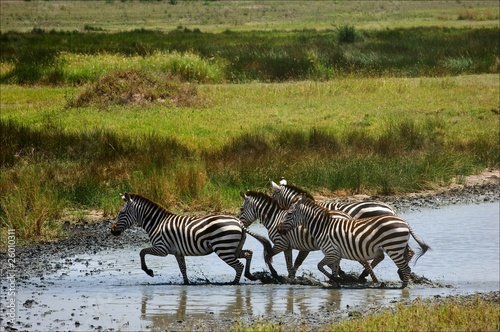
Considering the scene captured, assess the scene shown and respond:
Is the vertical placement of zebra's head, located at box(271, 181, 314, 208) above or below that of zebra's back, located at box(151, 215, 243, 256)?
above

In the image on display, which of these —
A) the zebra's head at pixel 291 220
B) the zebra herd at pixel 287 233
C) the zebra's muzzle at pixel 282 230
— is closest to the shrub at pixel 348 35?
the zebra herd at pixel 287 233

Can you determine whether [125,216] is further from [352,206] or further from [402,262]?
[402,262]

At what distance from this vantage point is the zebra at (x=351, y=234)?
11.9 m

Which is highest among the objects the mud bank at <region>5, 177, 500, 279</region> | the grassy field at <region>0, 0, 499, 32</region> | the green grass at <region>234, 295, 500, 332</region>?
the grassy field at <region>0, 0, 499, 32</region>

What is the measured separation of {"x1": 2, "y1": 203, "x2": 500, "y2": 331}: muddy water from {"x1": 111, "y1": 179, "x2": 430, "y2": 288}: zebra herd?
0.39 m

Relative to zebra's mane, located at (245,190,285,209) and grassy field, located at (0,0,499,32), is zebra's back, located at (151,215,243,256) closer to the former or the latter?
zebra's mane, located at (245,190,285,209)

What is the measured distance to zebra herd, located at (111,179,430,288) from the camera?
12.0 m

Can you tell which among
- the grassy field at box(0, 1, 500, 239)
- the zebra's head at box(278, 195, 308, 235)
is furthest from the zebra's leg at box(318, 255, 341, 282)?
the grassy field at box(0, 1, 500, 239)

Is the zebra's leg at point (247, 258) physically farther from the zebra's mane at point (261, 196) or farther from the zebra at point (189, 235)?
the zebra's mane at point (261, 196)

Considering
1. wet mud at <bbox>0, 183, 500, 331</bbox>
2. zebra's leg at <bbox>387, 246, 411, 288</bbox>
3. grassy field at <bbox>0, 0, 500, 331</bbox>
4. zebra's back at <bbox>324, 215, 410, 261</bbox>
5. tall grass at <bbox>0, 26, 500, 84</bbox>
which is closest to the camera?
wet mud at <bbox>0, 183, 500, 331</bbox>

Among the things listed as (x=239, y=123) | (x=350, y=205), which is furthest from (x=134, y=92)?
(x=350, y=205)

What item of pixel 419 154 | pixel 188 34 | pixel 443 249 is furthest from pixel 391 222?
pixel 188 34

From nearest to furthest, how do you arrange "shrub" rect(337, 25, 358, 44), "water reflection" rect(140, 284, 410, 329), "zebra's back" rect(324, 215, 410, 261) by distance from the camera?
"water reflection" rect(140, 284, 410, 329) → "zebra's back" rect(324, 215, 410, 261) → "shrub" rect(337, 25, 358, 44)

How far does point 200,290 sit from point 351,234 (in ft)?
6.85
